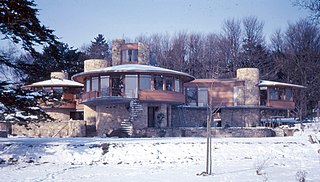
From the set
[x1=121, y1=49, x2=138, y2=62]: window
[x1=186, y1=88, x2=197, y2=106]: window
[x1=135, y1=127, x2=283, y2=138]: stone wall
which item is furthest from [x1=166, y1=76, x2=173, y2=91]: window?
[x1=121, y1=49, x2=138, y2=62]: window

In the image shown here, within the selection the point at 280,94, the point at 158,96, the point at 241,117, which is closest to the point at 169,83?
the point at 158,96

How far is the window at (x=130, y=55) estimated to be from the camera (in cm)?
3794

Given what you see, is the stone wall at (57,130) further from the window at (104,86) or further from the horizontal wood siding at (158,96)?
the horizontal wood siding at (158,96)

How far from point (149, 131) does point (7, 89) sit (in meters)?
14.9

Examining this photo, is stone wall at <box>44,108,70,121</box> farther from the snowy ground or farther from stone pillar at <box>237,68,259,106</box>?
stone pillar at <box>237,68,259,106</box>

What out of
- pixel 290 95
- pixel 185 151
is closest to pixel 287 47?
pixel 290 95

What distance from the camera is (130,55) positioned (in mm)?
38062

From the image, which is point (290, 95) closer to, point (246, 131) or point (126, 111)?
point (246, 131)

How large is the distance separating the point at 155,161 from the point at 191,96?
1986cm

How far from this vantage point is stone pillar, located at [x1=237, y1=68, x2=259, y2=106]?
36.3 m

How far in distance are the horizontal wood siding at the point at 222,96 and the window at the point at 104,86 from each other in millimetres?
11503

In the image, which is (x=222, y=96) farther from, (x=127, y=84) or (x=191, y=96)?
(x=127, y=84)

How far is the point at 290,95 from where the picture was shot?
38.2 meters

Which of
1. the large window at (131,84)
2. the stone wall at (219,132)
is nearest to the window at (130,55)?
the large window at (131,84)
